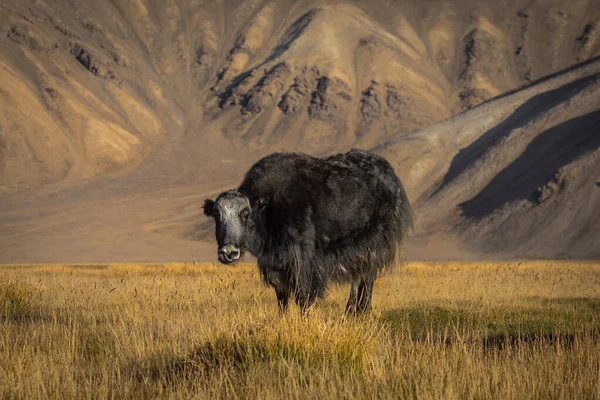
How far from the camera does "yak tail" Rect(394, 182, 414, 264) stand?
12.0 meters

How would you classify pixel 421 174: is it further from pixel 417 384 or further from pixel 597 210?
pixel 417 384

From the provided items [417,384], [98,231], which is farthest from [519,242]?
[417,384]

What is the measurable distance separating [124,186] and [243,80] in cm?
5100

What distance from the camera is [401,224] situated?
40.0ft

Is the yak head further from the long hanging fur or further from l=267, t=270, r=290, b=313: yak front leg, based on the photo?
l=267, t=270, r=290, b=313: yak front leg

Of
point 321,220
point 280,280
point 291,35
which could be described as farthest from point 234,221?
point 291,35

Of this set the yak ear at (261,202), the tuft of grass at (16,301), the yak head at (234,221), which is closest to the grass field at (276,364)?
the yak head at (234,221)

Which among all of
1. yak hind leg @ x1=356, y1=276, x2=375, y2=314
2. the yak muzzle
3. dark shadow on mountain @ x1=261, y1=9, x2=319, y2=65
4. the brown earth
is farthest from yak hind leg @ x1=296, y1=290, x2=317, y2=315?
dark shadow on mountain @ x1=261, y1=9, x2=319, y2=65

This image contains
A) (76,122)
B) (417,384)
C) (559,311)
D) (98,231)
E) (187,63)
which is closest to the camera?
(417,384)

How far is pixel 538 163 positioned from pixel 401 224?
7187 centimetres

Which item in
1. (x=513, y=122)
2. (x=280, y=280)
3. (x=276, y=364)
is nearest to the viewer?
(x=276, y=364)

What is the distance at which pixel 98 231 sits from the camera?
8531 cm

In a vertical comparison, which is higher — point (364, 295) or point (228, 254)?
point (228, 254)

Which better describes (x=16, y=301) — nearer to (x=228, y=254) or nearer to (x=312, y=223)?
(x=228, y=254)
